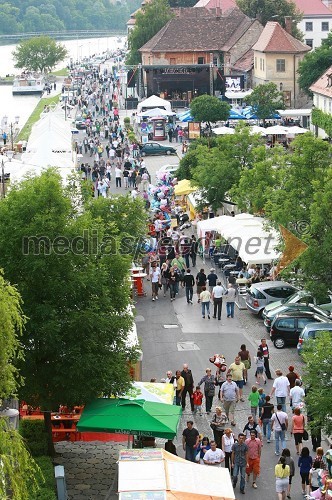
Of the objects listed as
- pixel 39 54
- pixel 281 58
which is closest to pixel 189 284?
pixel 281 58

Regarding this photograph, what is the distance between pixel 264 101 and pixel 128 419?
182 ft

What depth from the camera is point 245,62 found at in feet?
319

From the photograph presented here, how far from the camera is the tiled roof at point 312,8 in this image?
391ft

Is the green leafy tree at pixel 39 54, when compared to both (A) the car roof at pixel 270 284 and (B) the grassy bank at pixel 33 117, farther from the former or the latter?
(A) the car roof at pixel 270 284

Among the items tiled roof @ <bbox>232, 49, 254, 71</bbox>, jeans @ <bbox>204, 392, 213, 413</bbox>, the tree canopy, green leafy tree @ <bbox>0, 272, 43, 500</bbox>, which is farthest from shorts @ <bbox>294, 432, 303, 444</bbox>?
tiled roof @ <bbox>232, 49, 254, 71</bbox>

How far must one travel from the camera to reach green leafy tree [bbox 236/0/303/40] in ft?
332

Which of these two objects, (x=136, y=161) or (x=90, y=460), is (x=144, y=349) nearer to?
(x=90, y=460)

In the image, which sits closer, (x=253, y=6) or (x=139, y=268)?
(x=139, y=268)

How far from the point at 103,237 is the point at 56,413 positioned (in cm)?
346

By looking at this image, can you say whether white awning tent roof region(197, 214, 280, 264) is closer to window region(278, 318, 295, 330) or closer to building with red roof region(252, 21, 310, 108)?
window region(278, 318, 295, 330)

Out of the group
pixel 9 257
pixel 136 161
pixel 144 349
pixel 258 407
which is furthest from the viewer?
pixel 136 161

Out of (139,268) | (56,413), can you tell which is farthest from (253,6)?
(56,413)

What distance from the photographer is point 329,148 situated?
114ft

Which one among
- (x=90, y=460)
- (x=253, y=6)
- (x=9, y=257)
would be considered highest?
(x=253, y=6)
